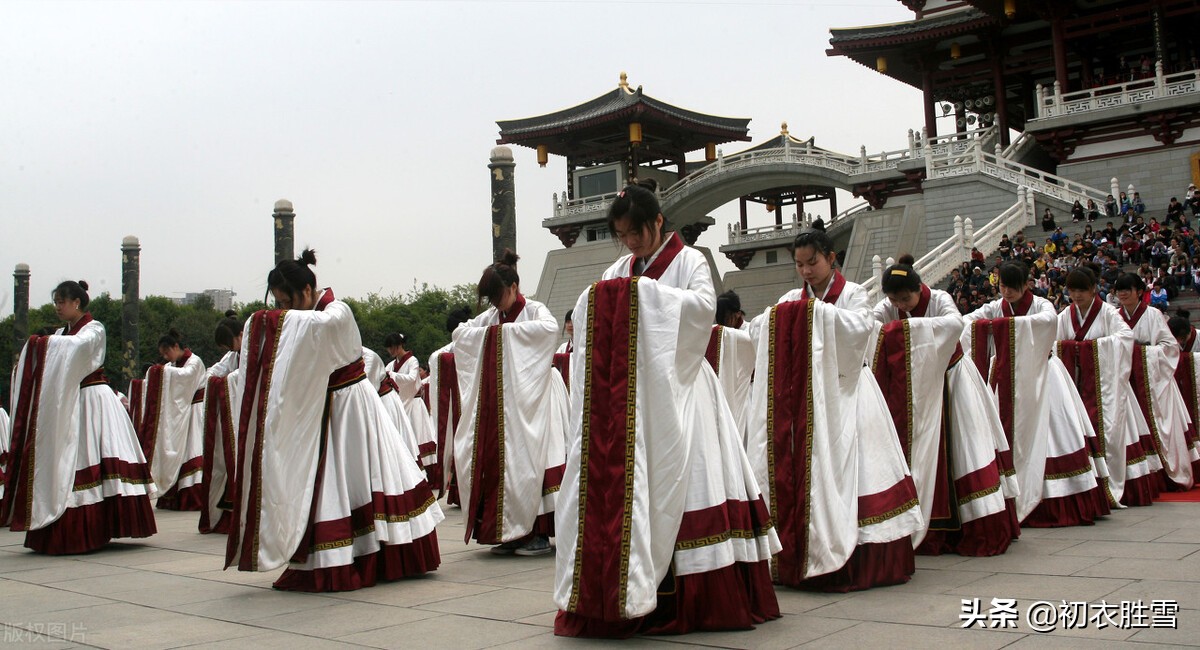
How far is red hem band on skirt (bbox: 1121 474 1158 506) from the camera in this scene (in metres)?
7.37

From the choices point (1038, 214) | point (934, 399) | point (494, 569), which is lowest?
point (494, 569)

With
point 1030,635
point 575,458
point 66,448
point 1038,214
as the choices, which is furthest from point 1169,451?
point 1038,214

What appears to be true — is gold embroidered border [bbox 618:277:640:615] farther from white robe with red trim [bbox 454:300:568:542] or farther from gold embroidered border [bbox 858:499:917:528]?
white robe with red trim [bbox 454:300:568:542]

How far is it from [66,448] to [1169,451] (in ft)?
26.0

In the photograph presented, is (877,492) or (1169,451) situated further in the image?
(1169,451)

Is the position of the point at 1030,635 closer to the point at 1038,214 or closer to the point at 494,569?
the point at 494,569

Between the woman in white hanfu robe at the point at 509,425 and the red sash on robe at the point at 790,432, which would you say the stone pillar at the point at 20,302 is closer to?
the woman in white hanfu robe at the point at 509,425

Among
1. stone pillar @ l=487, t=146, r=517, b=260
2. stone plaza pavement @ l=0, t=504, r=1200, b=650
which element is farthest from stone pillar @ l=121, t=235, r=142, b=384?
stone plaza pavement @ l=0, t=504, r=1200, b=650

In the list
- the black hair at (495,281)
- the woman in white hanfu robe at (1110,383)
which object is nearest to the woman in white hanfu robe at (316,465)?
the black hair at (495,281)

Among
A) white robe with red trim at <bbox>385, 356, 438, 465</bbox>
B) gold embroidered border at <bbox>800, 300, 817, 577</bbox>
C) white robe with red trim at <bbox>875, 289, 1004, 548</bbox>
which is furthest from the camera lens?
white robe with red trim at <bbox>385, 356, 438, 465</bbox>

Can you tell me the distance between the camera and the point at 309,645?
3754 mm

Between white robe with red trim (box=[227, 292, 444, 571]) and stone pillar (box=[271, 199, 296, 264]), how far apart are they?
34.1 ft

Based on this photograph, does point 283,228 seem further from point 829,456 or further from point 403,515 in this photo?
point 829,456

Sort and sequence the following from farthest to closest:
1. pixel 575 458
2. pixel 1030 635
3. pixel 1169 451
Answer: pixel 1169 451
pixel 575 458
pixel 1030 635
